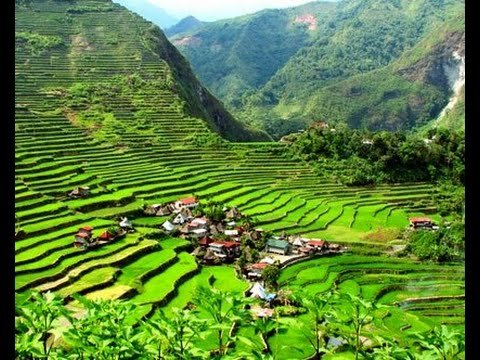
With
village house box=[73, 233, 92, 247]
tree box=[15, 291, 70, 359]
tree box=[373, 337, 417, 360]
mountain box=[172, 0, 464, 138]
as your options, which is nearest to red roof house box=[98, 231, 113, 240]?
village house box=[73, 233, 92, 247]

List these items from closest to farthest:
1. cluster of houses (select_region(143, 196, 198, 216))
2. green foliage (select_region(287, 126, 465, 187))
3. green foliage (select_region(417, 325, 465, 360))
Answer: green foliage (select_region(417, 325, 465, 360)) < cluster of houses (select_region(143, 196, 198, 216)) < green foliage (select_region(287, 126, 465, 187))

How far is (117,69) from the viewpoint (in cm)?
6191

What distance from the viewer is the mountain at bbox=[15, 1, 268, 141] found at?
172 ft

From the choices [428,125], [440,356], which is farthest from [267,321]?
[428,125]

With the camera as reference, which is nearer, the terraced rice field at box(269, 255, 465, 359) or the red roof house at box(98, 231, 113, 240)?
the terraced rice field at box(269, 255, 465, 359)

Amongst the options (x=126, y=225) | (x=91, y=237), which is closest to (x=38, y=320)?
(x=91, y=237)

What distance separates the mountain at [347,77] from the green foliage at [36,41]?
132 feet

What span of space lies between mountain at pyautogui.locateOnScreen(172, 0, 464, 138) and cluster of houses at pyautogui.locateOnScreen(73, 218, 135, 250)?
68.8m

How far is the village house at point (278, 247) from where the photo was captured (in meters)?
26.8

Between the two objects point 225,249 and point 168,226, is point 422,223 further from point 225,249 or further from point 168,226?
point 168,226

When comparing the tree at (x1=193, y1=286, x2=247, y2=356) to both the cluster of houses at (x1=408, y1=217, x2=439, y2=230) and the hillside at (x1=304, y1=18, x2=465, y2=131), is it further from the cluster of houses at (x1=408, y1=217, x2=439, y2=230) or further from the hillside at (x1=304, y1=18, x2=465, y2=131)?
the hillside at (x1=304, y1=18, x2=465, y2=131)

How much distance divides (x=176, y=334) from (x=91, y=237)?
21576mm

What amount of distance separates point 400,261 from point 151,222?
12.6m

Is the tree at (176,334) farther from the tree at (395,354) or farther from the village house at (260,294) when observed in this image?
the village house at (260,294)
